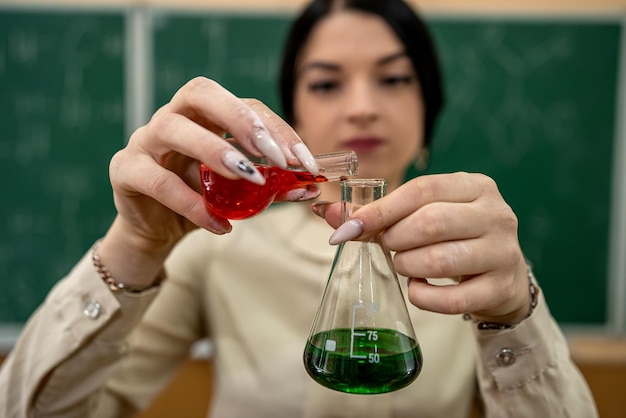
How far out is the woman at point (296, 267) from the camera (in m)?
0.69

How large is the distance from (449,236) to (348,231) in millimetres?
127

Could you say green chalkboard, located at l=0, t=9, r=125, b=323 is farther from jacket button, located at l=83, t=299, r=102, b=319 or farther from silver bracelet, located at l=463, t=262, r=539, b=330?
silver bracelet, located at l=463, t=262, r=539, b=330

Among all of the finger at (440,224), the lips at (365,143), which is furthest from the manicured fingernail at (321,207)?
the lips at (365,143)

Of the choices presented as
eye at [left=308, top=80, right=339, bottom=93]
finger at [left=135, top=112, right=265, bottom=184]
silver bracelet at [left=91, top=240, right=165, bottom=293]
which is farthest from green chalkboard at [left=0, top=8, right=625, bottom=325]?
finger at [left=135, top=112, right=265, bottom=184]

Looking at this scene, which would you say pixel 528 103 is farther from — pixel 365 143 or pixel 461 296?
pixel 461 296

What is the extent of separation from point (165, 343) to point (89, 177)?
1.20 m

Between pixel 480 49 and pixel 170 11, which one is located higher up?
pixel 170 11

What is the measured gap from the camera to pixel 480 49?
88.9 inches

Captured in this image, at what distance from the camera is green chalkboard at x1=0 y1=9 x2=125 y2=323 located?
2.19 m

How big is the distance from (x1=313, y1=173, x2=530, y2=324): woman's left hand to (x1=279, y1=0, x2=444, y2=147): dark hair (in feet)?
2.26

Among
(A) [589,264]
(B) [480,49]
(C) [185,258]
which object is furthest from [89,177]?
(A) [589,264]

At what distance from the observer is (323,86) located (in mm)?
1289

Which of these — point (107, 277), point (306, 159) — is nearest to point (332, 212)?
point (306, 159)

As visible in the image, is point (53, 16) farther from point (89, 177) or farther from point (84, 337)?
point (84, 337)
